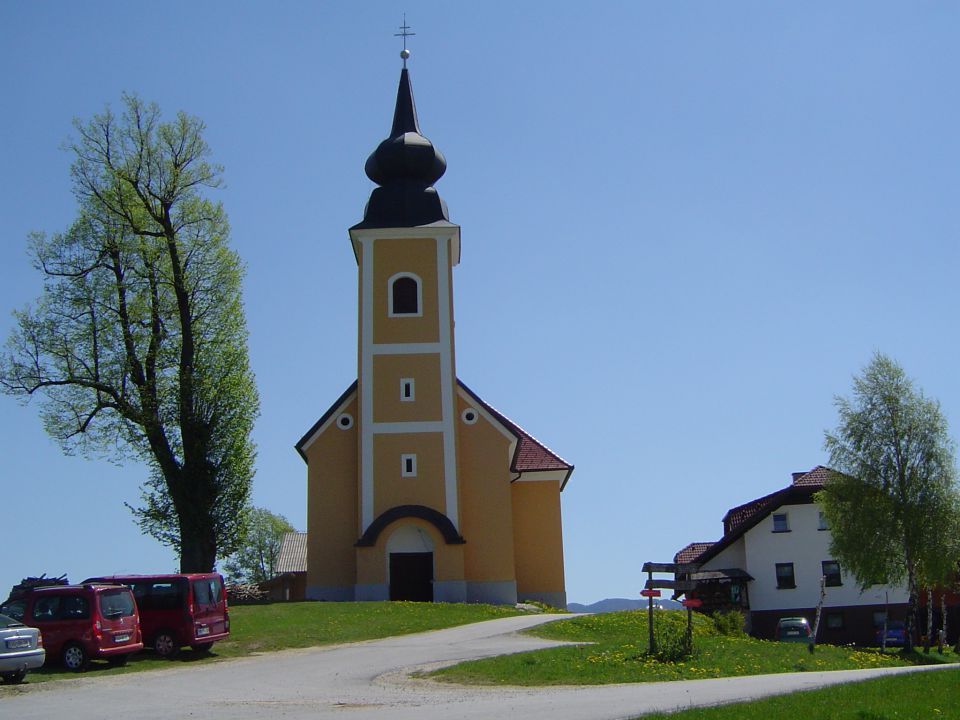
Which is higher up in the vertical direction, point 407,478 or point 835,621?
point 407,478

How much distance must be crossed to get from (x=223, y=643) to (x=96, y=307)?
50.3 feet

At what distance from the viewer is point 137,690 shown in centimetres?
1698

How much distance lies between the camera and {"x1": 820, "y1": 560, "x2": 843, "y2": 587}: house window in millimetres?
44438

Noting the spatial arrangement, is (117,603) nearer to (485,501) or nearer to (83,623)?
(83,623)

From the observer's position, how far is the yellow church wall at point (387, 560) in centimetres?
3628

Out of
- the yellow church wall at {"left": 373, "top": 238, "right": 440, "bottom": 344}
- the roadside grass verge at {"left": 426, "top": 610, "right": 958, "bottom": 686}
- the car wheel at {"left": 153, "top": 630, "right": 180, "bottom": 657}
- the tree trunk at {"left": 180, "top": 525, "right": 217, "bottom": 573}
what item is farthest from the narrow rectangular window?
the car wheel at {"left": 153, "top": 630, "right": 180, "bottom": 657}

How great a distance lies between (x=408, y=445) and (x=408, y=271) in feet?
21.5

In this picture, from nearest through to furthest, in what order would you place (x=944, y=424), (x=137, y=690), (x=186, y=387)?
(x=137, y=690), (x=186, y=387), (x=944, y=424)

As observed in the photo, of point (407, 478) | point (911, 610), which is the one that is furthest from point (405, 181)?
point (911, 610)

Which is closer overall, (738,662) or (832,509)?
(738,662)

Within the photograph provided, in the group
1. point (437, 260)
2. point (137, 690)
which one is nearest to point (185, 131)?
point (437, 260)

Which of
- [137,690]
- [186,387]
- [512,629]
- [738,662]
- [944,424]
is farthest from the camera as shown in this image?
[944,424]

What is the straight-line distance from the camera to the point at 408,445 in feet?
124

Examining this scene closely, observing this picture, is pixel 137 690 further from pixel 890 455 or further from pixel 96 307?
pixel 890 455
